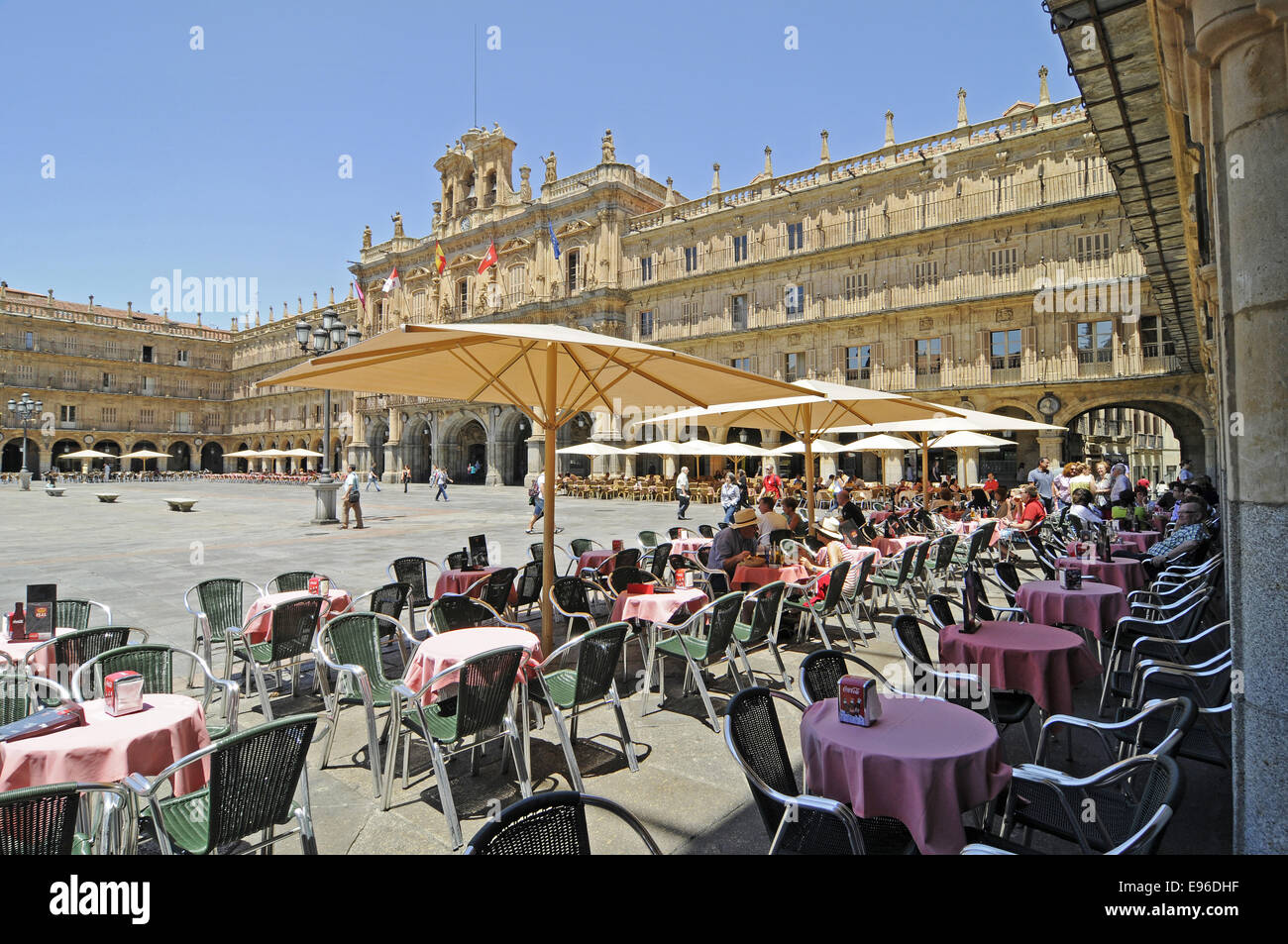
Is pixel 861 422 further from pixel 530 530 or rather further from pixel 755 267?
pixel 755 267

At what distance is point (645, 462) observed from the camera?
32.2 metres

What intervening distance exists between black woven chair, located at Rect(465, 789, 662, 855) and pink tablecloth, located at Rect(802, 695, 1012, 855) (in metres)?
0.94

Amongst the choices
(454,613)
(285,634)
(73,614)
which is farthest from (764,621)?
(73,614)

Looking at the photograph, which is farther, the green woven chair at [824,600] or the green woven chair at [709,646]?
the green woven chair at [824,600]

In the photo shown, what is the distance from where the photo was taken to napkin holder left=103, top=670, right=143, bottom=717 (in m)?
Answer: 2.84

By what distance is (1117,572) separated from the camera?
6547 millimetres

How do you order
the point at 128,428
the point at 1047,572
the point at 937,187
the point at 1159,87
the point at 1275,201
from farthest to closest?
the point at 128,428, the point at 937,187, the point at 1047,572, the point at 1159,87, the point at 1275,201

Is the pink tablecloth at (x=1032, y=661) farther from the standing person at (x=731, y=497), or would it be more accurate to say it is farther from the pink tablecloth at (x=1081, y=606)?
the standing person at (x=731, y=497)

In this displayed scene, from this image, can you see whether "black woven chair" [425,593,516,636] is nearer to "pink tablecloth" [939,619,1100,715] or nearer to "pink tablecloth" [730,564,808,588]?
"pink tablecloth" [730,564,808,588]

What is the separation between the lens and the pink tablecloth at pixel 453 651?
3750mm

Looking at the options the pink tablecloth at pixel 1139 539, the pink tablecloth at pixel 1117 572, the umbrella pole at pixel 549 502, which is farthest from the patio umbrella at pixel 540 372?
the pink tablecloth at pixel 1139 539

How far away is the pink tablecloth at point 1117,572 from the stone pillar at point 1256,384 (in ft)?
14.8

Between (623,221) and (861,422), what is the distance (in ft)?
86.8
